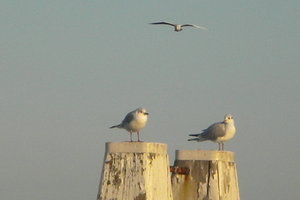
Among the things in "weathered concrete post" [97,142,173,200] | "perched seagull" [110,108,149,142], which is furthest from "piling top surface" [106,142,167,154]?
"perched seagull" [110,108,149,142]

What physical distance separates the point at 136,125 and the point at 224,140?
4.80m

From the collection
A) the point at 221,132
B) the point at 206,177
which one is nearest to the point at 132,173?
the point at 206,177

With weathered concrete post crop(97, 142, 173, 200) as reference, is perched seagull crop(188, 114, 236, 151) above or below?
above

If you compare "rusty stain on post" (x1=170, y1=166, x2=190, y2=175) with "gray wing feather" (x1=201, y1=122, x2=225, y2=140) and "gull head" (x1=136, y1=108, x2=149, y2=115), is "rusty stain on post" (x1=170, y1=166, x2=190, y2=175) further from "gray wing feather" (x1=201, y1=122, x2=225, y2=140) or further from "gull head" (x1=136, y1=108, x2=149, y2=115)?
"gray wing feather" (x1=201, y1=122, x2=225, y2=140)

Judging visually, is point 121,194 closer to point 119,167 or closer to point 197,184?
point 119,167

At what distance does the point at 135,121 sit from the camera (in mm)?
12195

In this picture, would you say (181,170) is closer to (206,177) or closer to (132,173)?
(206,177)

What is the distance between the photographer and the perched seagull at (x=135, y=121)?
11891mm

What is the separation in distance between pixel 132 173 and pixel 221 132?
918cm

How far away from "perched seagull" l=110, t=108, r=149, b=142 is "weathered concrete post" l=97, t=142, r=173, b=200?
3760 millimetres

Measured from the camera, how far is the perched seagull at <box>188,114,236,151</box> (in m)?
16.7

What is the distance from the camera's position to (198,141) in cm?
1758

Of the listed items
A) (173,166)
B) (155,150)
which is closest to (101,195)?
(155,150)

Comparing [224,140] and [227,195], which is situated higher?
[224,140]
